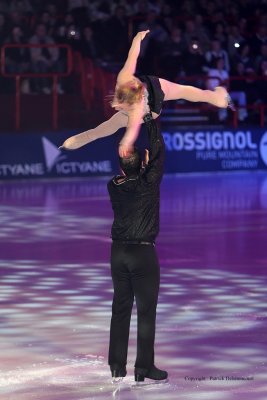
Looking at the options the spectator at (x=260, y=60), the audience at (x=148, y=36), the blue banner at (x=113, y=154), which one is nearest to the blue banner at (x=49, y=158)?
the blue banner at (x=113, y=154)

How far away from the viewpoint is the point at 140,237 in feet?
21.3

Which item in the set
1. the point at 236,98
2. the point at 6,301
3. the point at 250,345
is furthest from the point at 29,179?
the point at 250,345

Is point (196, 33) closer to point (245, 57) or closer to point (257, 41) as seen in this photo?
point (245, 57)

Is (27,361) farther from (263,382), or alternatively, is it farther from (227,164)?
(227,164)

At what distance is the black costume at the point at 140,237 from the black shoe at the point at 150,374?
8.3 inches

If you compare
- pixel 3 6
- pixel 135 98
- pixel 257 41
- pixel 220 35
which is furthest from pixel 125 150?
pixel 257 41

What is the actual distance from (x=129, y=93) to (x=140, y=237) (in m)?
0.81

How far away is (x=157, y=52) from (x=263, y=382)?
1657cm

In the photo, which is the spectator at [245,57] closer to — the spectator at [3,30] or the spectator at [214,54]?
the spectator at [214,54]

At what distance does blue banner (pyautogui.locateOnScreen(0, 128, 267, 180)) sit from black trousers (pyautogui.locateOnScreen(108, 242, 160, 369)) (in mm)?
14142

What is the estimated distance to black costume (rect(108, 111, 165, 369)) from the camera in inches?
256

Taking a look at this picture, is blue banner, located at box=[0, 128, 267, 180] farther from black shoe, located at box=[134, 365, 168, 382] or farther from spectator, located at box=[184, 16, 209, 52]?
black shoe, located at box=[134, 365, 168, 382]

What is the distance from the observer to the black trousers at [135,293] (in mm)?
6516

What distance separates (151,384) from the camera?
685cm
